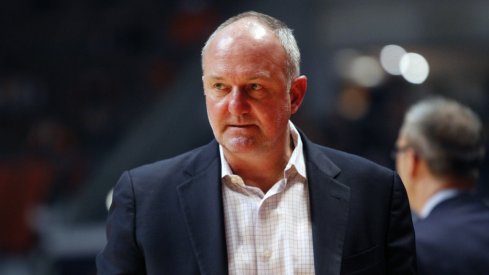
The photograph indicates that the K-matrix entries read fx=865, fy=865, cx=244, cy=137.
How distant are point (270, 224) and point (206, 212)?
0.15 m

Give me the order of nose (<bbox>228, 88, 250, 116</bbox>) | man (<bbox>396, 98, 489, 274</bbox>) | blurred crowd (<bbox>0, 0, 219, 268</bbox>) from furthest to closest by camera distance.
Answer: blurred crowd (<bbox>0, 0, 219, 268</bbox>) → man (<bbox>396, 98, 489, 274</bbox>) → nose (<bbox>228, 88, 250, 116</bbox>)

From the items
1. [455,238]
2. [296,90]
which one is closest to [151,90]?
[455,238]

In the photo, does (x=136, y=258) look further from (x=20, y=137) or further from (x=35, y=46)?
(x=35, y=46)

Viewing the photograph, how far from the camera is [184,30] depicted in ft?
26.1

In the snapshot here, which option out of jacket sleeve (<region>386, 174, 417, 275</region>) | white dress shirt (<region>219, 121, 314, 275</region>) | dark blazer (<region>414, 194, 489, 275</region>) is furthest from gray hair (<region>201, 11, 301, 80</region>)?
dark blazer (<region>414, 194, 489, 275</region>)

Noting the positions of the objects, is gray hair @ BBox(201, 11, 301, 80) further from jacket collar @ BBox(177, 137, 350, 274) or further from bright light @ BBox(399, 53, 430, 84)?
bright light @ BBox(399, 53, 430, 84)

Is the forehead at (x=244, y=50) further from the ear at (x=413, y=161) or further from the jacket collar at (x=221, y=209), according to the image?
the ear at (x=413, y=161)

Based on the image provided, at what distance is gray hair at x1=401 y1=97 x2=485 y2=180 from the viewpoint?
8.91 feet

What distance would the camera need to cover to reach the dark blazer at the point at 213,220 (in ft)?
6.40

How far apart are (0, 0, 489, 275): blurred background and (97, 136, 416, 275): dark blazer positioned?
2.51 meters

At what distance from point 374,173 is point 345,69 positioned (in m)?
4.06

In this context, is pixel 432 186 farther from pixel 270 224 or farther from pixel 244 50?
pixel 244 50

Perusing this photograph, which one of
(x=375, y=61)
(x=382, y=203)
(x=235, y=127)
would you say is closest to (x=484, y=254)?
(x=382, y=203)

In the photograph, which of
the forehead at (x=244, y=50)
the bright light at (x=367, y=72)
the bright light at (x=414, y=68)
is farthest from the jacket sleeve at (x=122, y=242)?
the bright light at (x=367, y=72)
